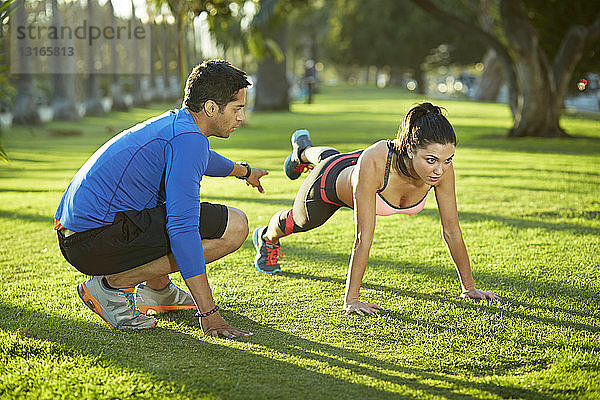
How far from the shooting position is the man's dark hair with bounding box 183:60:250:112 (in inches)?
128

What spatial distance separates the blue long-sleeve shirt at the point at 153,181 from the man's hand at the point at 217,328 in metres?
0.29

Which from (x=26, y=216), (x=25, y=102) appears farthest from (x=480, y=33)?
(x=25, y=102)

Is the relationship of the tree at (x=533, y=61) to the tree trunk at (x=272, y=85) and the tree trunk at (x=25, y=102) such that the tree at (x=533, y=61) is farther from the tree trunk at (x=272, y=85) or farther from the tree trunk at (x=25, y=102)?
the tree trunk at (x=272, y=85)

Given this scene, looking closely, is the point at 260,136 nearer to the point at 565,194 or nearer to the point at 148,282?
the point at 565,194

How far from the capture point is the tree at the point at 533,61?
1459cm

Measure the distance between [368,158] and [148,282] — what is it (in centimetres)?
144

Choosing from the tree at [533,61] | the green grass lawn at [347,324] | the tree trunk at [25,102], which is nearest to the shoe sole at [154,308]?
the green grass lawn at [347,324]

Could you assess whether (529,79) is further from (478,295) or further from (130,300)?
(130,300)

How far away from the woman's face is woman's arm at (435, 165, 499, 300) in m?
0.25

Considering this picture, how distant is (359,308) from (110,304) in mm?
1357

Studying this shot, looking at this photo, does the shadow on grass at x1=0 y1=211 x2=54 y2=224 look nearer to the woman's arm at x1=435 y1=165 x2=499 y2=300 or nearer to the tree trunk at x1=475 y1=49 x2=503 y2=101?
the woman's arm at x1=435 y1=165 x2=499 y2=300

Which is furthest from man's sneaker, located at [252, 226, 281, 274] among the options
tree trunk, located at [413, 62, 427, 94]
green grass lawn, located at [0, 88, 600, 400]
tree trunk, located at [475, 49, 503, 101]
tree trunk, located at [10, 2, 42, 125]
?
tree trunk, located at [413, 62, 427, 94]

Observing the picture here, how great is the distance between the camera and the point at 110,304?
3535 mm

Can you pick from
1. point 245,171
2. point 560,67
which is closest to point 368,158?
point 245,171
